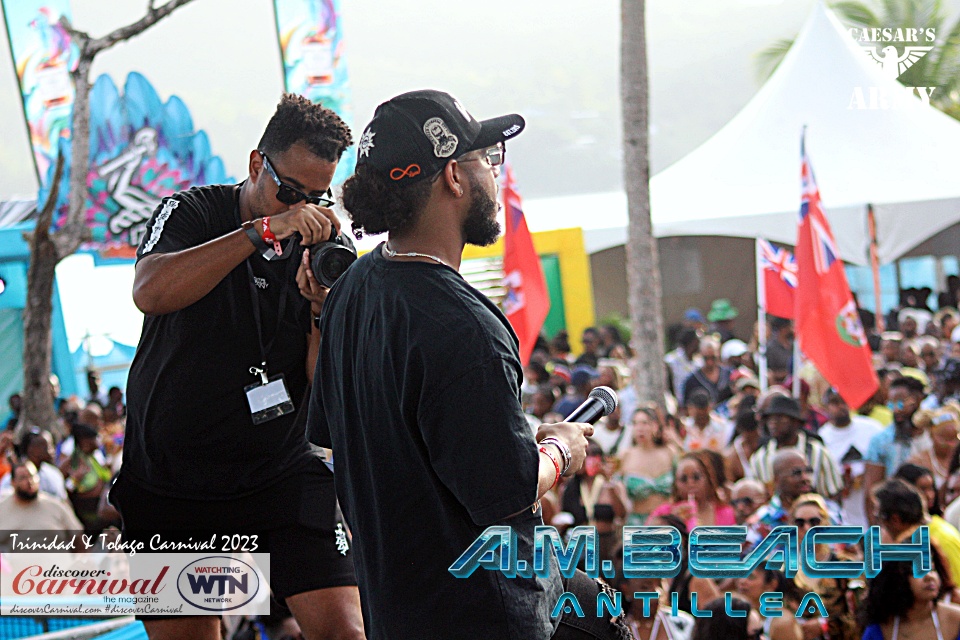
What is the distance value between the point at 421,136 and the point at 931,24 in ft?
63.8

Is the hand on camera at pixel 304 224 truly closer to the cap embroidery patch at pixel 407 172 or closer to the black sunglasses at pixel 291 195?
the black sunglasses at pixel 291 195

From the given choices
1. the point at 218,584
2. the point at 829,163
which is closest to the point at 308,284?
the point at 218,584

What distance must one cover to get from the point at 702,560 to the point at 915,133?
39.4ft

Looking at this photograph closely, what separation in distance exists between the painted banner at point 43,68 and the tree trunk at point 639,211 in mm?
7034

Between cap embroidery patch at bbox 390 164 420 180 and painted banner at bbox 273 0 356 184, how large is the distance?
1181 cm

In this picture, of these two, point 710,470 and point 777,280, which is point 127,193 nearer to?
point 777,280

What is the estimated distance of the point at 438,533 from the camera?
6.63 ft

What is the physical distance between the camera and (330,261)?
8.39 ft

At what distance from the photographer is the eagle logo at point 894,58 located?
353 inches

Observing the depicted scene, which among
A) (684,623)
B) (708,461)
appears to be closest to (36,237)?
(708,461)

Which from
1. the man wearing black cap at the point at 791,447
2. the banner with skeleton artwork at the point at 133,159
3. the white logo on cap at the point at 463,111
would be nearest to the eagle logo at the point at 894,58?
the man wearing black cap at the point at 791,447

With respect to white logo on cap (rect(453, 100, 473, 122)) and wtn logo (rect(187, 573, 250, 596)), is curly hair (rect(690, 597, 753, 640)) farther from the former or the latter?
white logo on cap (rect(453, 100, 473, 122))

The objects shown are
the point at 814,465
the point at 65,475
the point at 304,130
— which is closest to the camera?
the point at 304,130

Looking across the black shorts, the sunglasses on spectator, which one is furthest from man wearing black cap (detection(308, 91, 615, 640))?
the sunglasses on spectator
